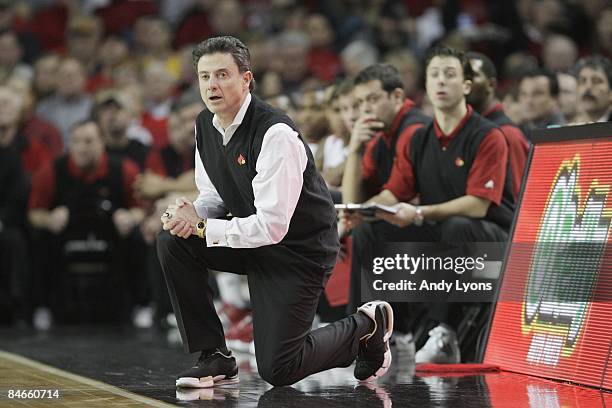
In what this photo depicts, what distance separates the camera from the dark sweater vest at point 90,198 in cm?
977

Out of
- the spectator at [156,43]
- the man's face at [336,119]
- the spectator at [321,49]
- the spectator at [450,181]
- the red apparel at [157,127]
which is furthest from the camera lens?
the spectator at [156,43]

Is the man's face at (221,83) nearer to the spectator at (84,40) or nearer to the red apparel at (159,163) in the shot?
the red apparel at (159,163)

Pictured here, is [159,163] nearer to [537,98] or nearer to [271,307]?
[537,98]

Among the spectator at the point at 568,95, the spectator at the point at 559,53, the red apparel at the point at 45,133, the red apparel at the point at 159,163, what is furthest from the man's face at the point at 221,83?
the red apparel at the point at 45,133

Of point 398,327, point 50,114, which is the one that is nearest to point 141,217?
point 50,114

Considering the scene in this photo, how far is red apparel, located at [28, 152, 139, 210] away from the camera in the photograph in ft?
32.5

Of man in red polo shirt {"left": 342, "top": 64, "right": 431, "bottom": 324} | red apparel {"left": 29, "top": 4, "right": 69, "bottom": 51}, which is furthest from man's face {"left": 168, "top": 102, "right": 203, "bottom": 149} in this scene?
red apparel {"left": 29, "top": 4, "right": 69, "bottom": 51}

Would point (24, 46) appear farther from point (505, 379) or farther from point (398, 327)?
point (505, 379)

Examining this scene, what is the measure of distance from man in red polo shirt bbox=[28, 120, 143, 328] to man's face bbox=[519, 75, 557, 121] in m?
3.40

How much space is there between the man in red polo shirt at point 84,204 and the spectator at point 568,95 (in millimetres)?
3544

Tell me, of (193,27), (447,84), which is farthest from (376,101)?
(193,27)

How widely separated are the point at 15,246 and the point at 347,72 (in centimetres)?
390

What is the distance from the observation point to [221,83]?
5.28 metres

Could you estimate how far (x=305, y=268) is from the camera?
17.4ft
